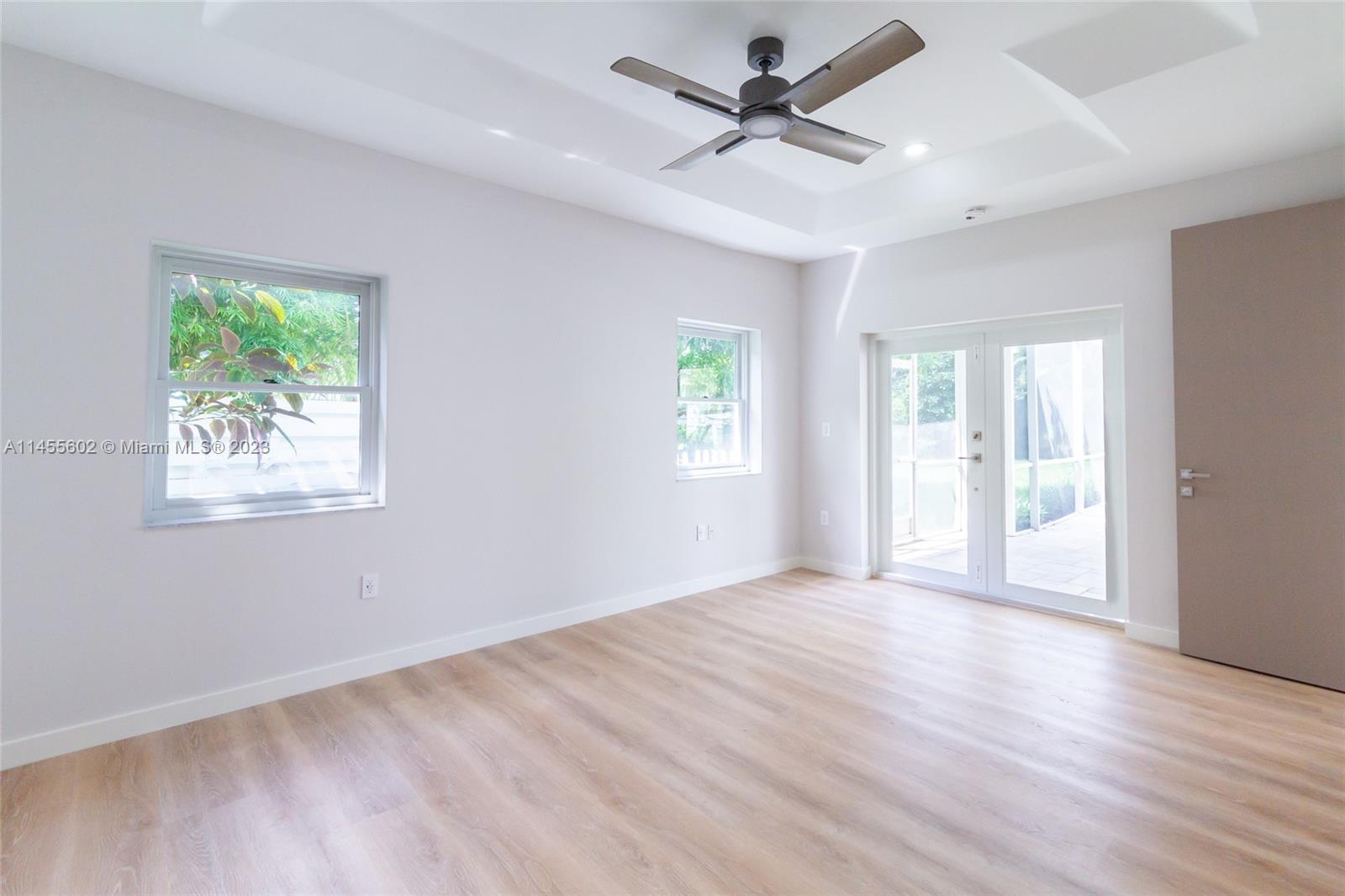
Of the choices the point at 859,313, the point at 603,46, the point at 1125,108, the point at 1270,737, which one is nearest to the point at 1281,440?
the point at 1270,737

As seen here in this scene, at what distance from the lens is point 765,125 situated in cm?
249

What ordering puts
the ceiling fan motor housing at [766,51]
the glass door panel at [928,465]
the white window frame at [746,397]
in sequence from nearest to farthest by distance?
the ceiling fan motor housing at [766,51], the glass door panel at [928,465], the white window frame at [746,397]

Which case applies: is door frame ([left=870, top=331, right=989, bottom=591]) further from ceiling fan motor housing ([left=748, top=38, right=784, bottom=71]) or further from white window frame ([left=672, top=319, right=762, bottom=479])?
ceiling fan motor housing ([left=748, top=38, right=784, bottom=71])

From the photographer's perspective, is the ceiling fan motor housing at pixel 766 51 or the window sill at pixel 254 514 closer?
the ceiling fan motor housing at pixel 766 51

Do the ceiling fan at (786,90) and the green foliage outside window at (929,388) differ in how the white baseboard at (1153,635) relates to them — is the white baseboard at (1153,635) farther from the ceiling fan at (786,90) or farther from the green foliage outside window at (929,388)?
the ceiling fan at (786,90)

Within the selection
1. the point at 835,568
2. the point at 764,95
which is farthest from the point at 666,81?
the point at 835,568

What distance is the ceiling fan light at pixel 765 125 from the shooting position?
244 cm

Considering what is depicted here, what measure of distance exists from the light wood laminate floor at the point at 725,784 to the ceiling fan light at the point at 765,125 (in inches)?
98.6

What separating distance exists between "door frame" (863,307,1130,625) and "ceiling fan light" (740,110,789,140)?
2.73m

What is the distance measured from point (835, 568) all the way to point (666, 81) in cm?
426

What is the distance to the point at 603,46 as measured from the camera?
106 inches

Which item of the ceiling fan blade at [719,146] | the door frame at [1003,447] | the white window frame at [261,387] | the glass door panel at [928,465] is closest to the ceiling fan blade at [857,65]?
the ceiling fan blade at [719,146]

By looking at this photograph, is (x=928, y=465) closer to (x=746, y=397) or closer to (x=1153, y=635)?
(x=746, y=397)

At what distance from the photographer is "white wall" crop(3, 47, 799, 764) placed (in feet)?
8.05
